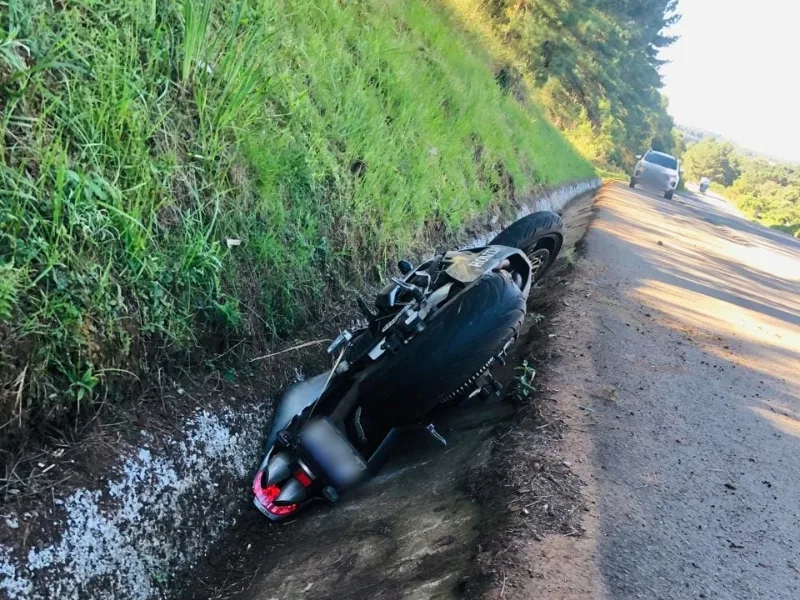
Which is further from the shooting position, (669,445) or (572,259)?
(572,259)

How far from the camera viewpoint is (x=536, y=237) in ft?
16.6

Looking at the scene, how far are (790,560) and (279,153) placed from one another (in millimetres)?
3585

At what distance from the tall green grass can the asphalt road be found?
1981 mm

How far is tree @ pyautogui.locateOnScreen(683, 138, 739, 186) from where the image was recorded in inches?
4387

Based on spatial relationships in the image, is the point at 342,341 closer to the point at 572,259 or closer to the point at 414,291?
the point at 414,291

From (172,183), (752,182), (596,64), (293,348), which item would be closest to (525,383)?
(293,348)

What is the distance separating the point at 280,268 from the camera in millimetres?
3857

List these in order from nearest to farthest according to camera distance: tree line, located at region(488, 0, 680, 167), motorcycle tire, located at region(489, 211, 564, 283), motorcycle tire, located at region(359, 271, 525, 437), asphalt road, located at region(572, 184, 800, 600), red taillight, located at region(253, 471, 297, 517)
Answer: asphalt road, located at region(572, 184, 800, 600)
motorcycle tire, located at region(359, 271, 525, 437)
red taillight, located at region(253, 471, 297, 517)
motorcycle tire, located at region(489, 211, 564, 283)
tree line, located at region(488, 0, 680, 167)

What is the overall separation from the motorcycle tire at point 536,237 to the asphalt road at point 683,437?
1.71 ft

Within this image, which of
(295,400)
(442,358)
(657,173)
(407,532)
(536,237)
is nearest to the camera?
(407,532)

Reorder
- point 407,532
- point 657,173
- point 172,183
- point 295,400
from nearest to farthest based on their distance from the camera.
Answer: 1. point 407,532
2. point 172,183
3. point 295,400
4. point 657,173

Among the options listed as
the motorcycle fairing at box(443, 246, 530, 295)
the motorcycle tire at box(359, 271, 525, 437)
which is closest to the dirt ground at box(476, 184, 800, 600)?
the motorcycle tire at box(359, 271, 525, 437)

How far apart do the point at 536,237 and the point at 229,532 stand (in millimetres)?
3274

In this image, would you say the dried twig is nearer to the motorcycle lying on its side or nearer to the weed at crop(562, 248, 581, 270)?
the motorcycle lying on its side
